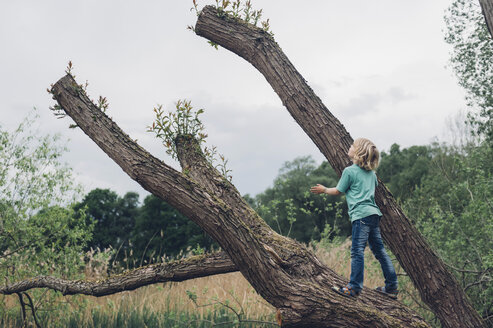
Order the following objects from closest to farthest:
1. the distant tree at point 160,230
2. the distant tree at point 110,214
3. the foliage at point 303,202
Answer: the distant tree at point 160,230 → the distant tree at point 110,214 → the foliage at point 303,202

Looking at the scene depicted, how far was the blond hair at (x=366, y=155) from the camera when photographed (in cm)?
454

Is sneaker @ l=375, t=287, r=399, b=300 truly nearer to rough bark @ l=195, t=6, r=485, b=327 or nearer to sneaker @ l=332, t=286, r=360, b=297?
sneaker @ l=332, t=286, r=360, b=297

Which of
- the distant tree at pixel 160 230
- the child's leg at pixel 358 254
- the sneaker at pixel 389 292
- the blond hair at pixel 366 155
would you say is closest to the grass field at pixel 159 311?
the sneaker at pixel 389 292

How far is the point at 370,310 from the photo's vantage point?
13.7 feet

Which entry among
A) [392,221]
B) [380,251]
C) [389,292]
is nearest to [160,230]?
[392,221]

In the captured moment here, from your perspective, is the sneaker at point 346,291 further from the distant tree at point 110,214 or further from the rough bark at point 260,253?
the distant tree at point 110,214

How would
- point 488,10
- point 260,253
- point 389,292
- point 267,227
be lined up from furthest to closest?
1. point 488,10
2. point 267,227
3. point 389,292
4. point 260,253

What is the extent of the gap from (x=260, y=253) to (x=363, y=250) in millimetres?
1031

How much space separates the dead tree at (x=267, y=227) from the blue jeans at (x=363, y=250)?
192mm

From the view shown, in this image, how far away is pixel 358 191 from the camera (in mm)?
4457

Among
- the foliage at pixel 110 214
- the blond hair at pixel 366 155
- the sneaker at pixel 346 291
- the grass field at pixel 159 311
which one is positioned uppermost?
the foliage at pixel 110 214

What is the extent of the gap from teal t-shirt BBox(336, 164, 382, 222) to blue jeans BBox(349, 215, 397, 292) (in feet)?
0.23

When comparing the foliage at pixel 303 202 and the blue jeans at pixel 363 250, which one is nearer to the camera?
the blue jeans at pixel 363 250

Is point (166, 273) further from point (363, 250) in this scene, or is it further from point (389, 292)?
point (389, 292)
